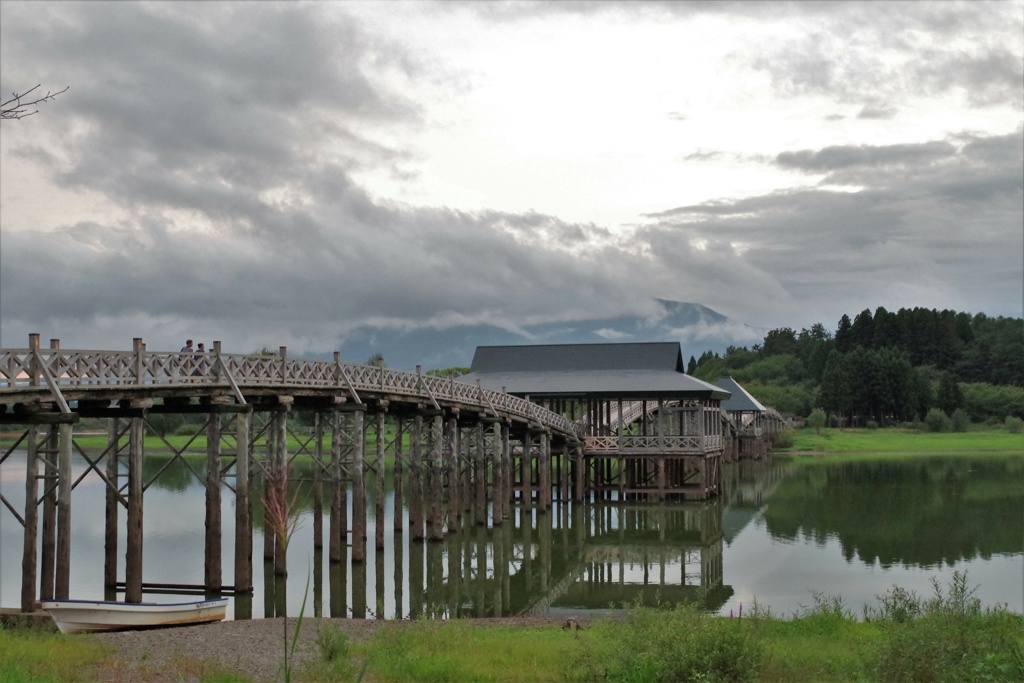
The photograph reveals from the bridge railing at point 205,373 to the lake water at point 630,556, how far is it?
530 cm

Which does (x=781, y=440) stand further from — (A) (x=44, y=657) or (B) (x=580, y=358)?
(A) (x=44, y=657)

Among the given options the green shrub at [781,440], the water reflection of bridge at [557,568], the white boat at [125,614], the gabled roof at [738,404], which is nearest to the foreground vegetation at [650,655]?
the white boat at [125,614]

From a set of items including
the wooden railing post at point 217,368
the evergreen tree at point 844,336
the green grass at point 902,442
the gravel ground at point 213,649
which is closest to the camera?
the gravel ground at point 213,649

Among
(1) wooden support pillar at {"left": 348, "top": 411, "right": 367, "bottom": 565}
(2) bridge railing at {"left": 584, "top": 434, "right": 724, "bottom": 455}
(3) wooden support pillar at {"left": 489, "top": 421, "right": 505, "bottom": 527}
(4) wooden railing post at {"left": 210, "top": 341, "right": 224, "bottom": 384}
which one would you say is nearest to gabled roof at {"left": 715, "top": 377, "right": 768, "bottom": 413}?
(2) bridge railing at {"left": 584, "top": 434, "right": 724, "bottom": 455}

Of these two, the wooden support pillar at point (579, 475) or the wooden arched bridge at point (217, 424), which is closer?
the wooden arched bridge at point (217, 424)

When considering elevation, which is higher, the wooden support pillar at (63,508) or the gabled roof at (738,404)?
the gabled roof at (738,404)

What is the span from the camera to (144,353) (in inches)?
997

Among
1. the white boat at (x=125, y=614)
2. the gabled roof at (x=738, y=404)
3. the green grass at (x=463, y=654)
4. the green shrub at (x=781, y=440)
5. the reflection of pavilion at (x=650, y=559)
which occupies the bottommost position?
the reflection of pavilion at (x=650, y=559)

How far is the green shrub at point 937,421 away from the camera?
122 meters

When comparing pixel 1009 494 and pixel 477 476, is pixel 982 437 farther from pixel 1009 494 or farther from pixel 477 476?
pixel 477 476

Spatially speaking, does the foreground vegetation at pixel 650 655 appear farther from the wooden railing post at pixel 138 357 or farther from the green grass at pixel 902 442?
the green grass at pixel 902 442

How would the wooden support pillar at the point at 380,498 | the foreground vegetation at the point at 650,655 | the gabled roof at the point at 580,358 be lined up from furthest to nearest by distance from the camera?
the gabled roof at the point at 580,358
the wooden support pillar at the point at 380,498
the foreground vegetation at the point at 650,655

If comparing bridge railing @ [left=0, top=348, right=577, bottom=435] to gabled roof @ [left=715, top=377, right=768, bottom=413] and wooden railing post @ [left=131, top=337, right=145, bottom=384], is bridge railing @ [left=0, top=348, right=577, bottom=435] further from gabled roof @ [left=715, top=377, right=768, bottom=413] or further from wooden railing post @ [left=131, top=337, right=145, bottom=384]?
gabled roof @ [left=715, top=377, right=768, bottom=413]

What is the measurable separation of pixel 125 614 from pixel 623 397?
36879mm
